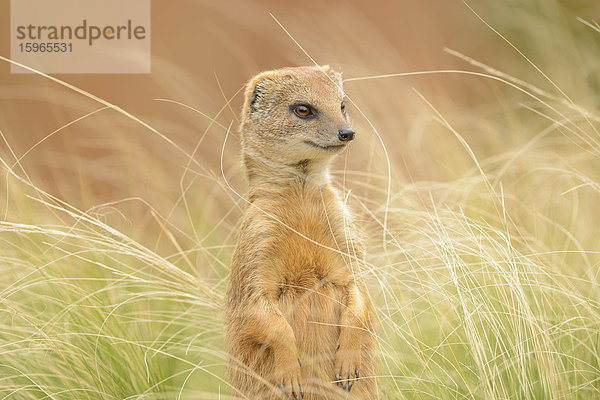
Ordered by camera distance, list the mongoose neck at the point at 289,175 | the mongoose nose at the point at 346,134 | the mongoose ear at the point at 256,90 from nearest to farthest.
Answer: the mongoose nose at the point at 346,134
the mongoose neck at the point at 289,175
the mongoose ear at the point at 256,90

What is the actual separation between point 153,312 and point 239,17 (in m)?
3.63

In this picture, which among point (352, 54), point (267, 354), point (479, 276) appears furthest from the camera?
point (352, 54)

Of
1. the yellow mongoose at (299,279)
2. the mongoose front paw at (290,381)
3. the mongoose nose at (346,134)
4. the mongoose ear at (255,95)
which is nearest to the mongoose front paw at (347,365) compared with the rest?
the yellow mongoose at (299,279)

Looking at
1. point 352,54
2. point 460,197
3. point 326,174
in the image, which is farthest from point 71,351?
point 352,54

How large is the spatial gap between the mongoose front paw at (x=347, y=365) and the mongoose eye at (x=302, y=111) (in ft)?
2.56

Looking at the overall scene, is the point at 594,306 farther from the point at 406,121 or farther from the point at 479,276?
the point at 406,121

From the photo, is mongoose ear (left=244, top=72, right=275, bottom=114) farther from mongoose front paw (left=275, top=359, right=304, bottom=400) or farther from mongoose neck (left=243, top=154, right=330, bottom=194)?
mongoose front paw (left=275, top=359, right=304, bottom=400)

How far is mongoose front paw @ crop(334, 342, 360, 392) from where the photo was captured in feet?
7.36

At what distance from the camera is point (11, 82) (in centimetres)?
602

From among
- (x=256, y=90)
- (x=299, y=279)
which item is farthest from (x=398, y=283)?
(x=256, y=90)

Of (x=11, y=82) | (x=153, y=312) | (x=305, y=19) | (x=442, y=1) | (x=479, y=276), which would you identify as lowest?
(x=153, y=312)

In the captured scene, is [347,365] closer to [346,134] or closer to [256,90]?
[346,134]

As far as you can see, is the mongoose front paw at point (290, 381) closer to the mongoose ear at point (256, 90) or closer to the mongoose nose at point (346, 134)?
the mongoose nose at point (346, 134)

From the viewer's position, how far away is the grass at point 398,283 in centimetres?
242
